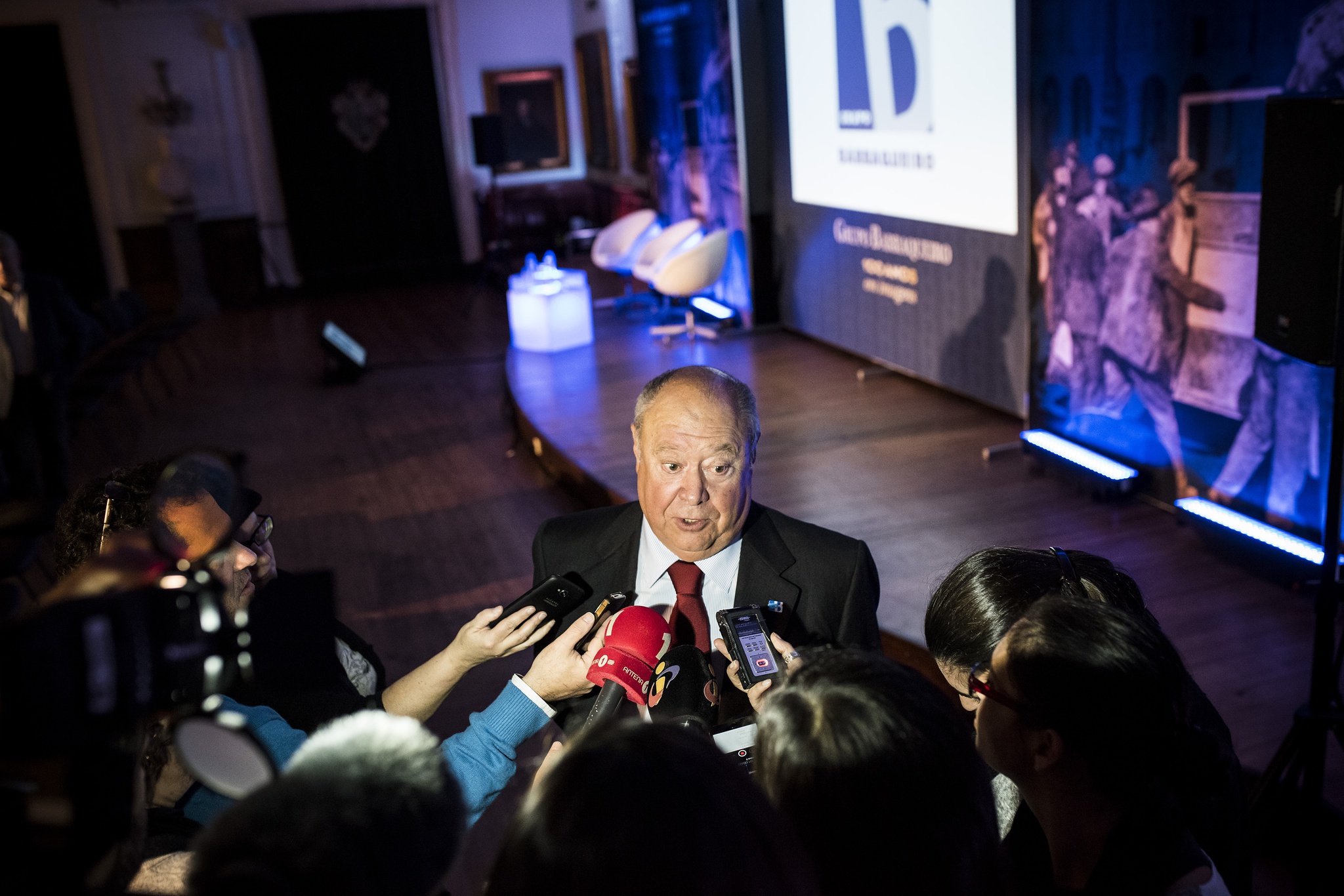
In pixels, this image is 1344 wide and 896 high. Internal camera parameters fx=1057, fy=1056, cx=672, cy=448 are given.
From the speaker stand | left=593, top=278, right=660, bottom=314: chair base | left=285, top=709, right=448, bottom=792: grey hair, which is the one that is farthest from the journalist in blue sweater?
left=593, top=278, right=660, bottom=314: chair base

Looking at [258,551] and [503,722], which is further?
[258,551]

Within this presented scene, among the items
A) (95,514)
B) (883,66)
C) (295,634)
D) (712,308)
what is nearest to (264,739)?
(295,634)

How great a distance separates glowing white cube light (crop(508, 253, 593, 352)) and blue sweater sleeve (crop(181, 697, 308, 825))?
656cm

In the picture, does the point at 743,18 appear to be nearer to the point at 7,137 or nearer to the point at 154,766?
the point at 154,766

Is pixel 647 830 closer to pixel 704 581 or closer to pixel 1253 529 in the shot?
pixel 704 581

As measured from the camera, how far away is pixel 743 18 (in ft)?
24.8

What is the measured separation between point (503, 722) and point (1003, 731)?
2.24 ft

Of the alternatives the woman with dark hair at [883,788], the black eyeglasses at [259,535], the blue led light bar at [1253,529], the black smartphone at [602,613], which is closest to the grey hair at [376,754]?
the woman with dark hair at [883,788]

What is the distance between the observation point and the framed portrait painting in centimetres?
1369

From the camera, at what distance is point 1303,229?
2.66 meters

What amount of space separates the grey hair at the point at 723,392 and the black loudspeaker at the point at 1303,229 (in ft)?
4.93

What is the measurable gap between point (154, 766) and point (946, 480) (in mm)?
3946

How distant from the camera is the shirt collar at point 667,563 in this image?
2.04 m

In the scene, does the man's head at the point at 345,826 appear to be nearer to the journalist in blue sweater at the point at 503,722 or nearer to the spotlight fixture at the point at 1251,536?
the journalist in blue sweater at the point at 503,722
